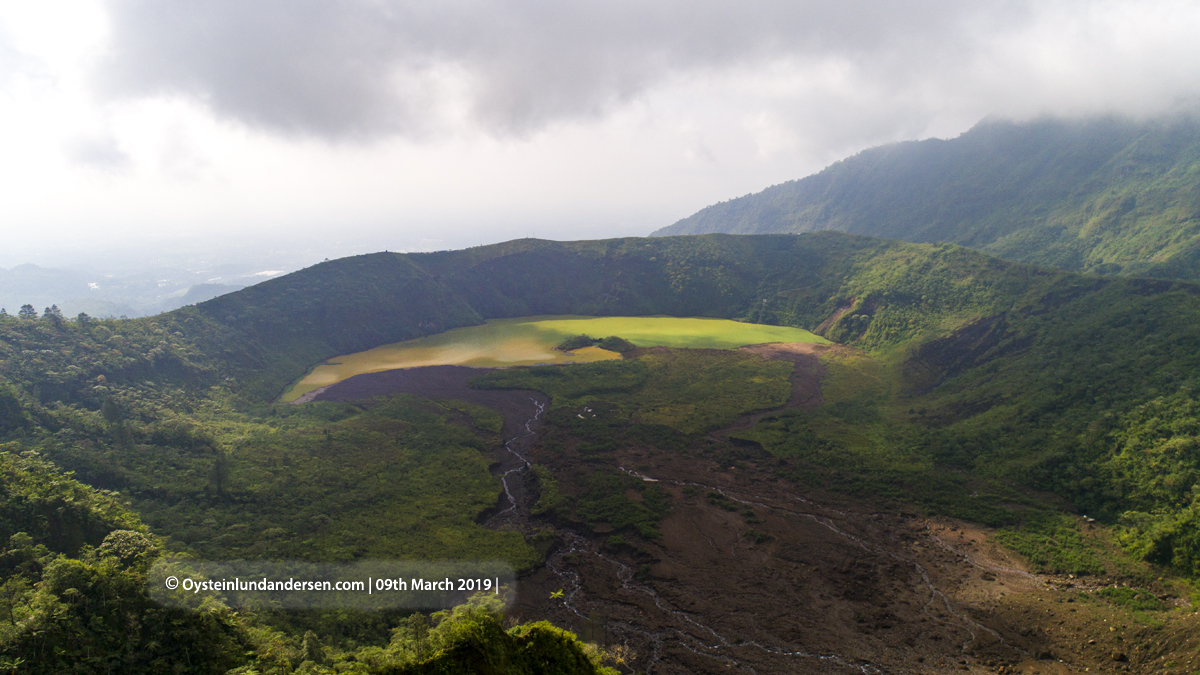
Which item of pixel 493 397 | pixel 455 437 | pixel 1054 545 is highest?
pixel 493 397

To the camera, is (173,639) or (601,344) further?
(601,344)

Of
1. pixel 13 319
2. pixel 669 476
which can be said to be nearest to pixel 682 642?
pixel 669 476

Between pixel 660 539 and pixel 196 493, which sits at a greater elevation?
pixel 196 493

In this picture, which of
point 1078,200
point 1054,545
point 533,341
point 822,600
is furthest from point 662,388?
point 1078,200

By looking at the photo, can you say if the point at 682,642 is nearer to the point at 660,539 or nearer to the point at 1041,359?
the point at 660,539

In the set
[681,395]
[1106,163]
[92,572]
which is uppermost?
[1106,163]

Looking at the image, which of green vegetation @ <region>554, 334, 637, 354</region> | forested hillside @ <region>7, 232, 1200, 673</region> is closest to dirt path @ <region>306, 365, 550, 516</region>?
forested hillside @ <region>7, 232, 1200, 673</region>

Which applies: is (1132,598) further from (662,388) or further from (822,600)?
(662,388)

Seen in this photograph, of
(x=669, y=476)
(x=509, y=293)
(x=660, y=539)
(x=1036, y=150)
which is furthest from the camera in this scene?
(x=1036, y=150)
